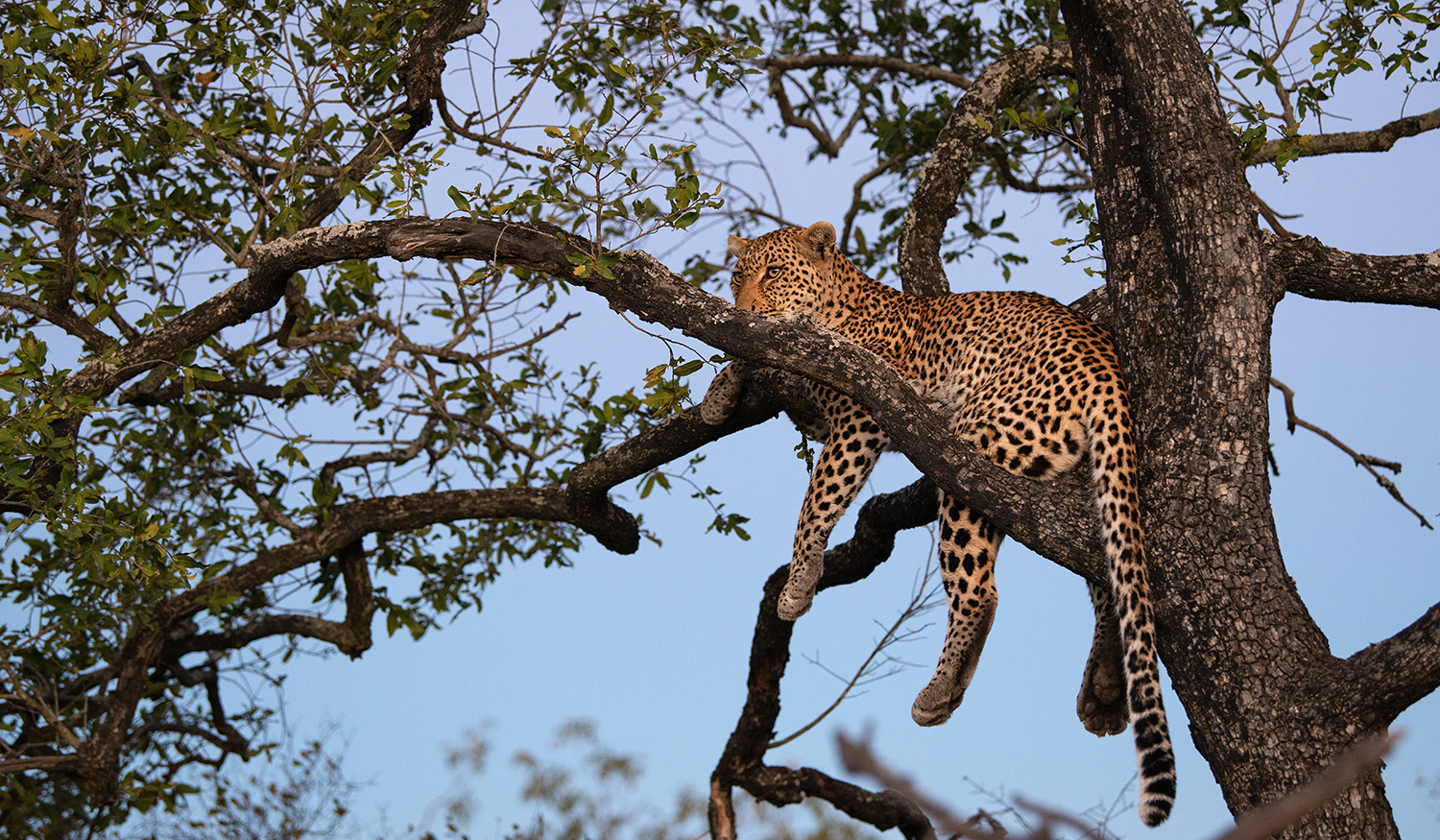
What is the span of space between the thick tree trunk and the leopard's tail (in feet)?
0.24

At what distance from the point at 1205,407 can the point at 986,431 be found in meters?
0.78

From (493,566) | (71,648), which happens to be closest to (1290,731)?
(493,566)

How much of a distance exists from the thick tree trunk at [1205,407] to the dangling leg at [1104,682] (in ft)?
1.75

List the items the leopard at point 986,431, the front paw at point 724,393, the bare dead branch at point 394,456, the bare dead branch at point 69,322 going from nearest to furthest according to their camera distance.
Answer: the leopard at point 986,431 → the front paw at point 724,393 → the bare dead branch at point 69,322 → the bare dead branch at point 394,456

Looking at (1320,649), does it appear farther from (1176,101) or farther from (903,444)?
(1176,101)

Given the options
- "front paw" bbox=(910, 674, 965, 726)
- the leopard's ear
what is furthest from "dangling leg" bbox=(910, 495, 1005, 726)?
the leopard's ear

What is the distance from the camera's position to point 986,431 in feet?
15.2

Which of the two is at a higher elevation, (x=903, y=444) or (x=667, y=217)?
(x=667, y=217)

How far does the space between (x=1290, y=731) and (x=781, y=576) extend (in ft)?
10.0

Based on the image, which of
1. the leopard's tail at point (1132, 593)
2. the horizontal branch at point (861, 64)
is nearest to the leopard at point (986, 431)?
the leopard's tail at point (1132, 593)

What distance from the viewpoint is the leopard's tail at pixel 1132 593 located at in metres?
3.71

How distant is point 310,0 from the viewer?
6750 millimetres

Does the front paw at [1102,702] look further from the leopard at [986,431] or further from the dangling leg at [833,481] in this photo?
the dangling leg at [833,481]

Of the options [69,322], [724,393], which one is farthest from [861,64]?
[69,322]
